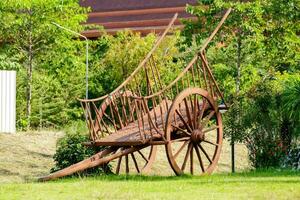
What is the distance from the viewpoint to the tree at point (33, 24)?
33906 mm

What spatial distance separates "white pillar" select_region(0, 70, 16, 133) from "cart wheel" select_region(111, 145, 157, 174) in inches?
154

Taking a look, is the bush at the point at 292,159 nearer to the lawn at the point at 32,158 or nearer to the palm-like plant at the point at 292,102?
the palm-like plant at the point at 292,102

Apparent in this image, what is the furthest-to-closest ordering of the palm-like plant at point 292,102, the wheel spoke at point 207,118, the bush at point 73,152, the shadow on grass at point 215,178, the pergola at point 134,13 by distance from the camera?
the pergola at point 134,13 → the bush at point 73,152 → the palm-like plant at point 292,102 → the wheel spoke at point 207,118 → the shadow on grass at point 215,178

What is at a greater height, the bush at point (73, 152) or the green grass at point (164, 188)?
the bush at point (73, 152)

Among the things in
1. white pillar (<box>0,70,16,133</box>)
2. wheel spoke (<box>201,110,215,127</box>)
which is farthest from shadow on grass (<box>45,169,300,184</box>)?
white pillar (<box>0,70,16,133</box>)

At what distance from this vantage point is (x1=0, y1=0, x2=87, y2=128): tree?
33.9 meters

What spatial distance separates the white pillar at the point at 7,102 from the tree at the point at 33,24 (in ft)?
22.1

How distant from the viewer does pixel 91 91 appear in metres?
44.7

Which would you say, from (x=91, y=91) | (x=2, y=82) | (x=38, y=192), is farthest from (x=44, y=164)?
(x=91, y=91)

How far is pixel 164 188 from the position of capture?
13203 millimetres

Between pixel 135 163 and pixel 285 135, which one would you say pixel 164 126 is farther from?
pixel 285 135

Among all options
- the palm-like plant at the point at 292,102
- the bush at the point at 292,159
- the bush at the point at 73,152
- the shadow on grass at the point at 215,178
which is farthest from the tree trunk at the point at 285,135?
the bush at the point at 73,152

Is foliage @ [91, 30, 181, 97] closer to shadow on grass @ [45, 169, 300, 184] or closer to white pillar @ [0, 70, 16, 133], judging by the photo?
white pillar @ [0, 70, 16, 133]

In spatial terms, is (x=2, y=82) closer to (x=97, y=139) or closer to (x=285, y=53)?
(x=285, y=53)
